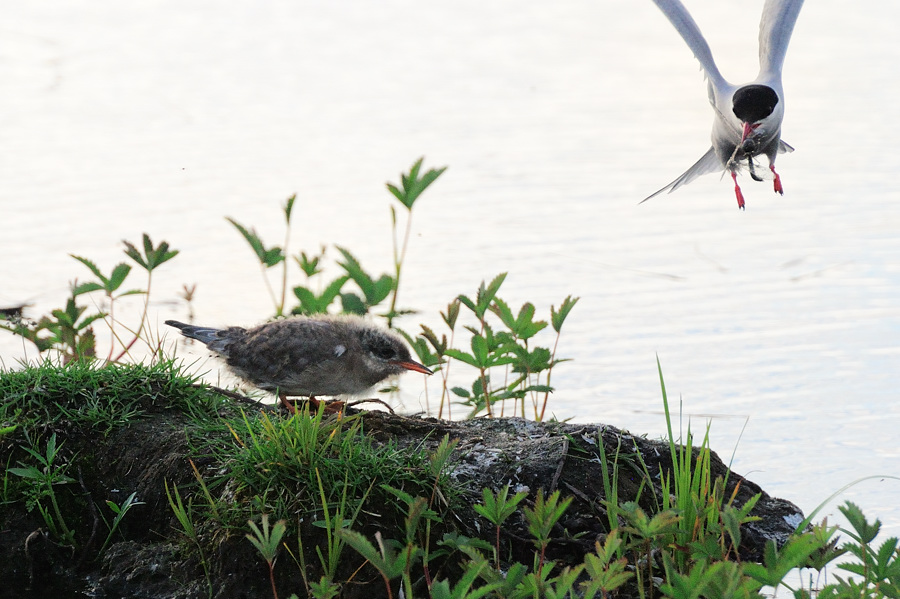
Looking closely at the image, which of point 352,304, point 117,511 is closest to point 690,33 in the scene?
point 352,304

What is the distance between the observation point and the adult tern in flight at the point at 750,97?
601cm

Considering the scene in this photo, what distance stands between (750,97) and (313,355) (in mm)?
2725

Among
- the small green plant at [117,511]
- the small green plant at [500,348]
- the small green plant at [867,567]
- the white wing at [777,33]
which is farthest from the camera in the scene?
the white wing at [777,33]

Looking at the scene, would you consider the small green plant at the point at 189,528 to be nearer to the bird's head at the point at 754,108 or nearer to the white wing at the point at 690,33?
the bird's head at the point at 754,108

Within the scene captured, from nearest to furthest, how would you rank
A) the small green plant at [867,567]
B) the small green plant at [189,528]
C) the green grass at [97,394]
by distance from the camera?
the small green plant at [867,567] < the small green plant at [189,528] < the green grass at [97,394]

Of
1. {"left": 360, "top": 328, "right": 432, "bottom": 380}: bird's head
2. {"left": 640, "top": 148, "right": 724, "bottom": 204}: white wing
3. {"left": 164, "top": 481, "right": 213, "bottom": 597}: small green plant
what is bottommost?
{"left": 164, "top": 481, "right": 213, "bottom": 597}: small green plant

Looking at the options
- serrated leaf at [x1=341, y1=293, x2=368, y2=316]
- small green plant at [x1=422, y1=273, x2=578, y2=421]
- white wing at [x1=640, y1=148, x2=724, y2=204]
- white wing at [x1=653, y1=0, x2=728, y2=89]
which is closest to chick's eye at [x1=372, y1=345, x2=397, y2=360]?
small green plant at [x1=422, y1=273, x2=578, y2=421]

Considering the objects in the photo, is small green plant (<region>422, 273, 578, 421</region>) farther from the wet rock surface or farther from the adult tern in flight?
the adult tern in flight

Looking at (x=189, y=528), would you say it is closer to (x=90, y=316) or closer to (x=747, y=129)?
(x=90, y=316)

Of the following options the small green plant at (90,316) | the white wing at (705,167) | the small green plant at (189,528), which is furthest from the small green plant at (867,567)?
the white wing at (705,167)

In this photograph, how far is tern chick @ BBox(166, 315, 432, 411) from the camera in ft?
16.2

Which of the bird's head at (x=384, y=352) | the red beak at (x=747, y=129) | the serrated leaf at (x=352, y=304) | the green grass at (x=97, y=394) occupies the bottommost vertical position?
the green grass at (x=97, y=394)

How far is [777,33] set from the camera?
253 inches

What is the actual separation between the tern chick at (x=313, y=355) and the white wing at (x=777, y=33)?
2.69 m
